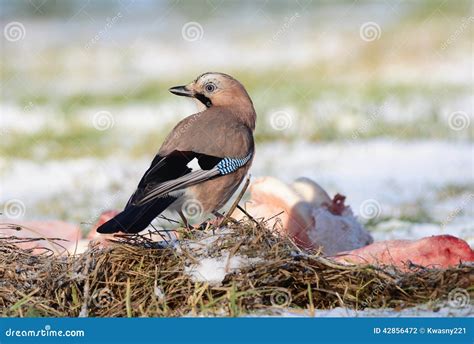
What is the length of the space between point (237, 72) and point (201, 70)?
78 centimetres

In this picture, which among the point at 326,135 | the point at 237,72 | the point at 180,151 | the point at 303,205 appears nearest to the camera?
the point at 180,151

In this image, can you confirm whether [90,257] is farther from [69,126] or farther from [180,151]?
[69,126]

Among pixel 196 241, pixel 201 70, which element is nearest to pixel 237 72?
pixel 201 70

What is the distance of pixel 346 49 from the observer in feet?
54.7

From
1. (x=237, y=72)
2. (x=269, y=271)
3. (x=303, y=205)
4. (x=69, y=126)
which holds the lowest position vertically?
(x=269, y=271)
